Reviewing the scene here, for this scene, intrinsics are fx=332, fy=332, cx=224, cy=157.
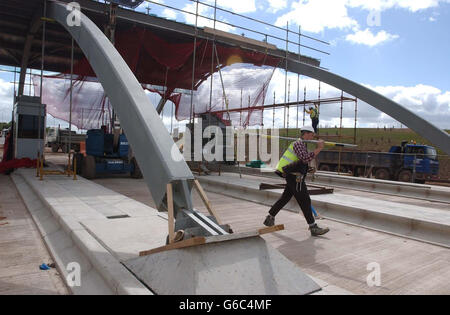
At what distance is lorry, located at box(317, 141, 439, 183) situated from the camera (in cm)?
1777

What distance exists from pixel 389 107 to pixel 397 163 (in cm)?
904

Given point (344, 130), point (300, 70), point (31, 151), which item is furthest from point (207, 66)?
point (344, 130)

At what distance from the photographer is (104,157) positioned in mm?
12953

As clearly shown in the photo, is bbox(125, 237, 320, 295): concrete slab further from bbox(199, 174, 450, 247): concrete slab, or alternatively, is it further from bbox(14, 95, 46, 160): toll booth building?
bbox(14, 95, 46, 160): toll booth building

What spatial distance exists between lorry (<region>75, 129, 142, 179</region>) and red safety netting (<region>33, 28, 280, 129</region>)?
4.11 meters

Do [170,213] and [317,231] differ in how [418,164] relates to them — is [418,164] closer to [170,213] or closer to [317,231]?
[317,231]

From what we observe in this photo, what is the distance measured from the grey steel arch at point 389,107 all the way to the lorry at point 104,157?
8.46 m

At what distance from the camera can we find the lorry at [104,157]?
1231 cm

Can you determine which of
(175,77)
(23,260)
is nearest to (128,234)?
(23,260)

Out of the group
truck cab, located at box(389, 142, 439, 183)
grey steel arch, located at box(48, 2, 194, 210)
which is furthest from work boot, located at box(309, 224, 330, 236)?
truck cab, located at box(389, 142, 439, 183)

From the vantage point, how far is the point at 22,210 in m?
6.84

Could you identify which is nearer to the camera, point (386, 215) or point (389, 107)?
point (386, 215)

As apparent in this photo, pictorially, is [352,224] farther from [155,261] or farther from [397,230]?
[155,261]
